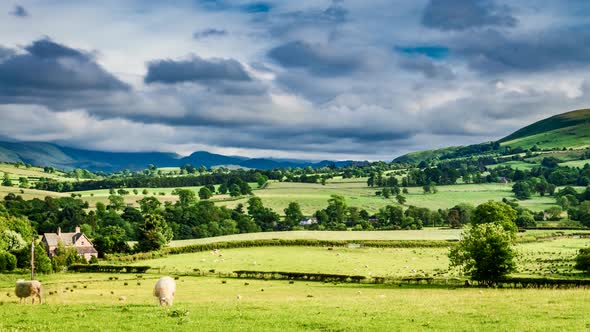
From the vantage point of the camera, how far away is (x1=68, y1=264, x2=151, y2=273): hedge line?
88250mm

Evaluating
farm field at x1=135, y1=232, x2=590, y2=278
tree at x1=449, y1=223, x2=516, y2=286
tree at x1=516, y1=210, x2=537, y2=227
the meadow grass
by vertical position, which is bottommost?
tree at x1=516, y1=210, x2=537, y2=227

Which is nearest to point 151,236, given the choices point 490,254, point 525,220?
point 490,254

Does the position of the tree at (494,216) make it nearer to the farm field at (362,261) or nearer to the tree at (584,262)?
the farm field at (362,261)

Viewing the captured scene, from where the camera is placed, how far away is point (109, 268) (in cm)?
9144

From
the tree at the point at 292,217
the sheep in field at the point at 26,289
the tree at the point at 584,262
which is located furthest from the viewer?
the tree at the point at 292,217

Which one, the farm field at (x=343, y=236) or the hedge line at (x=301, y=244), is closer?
the hedge line at (x=301, y=244)

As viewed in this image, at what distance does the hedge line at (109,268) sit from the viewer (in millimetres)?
88250

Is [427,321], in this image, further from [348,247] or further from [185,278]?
[348,247]

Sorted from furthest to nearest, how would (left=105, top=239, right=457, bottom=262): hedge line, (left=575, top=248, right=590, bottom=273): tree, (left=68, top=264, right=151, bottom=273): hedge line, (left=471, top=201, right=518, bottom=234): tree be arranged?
(left=105, top=239, right=457, bottom=262): hedge line, (left=471, top=201, right=518, bottom=234): tree, (left=68, top=264, right=151, bottom=273): hedge line, (left=575, top=248, right=590, bottom=273): tree

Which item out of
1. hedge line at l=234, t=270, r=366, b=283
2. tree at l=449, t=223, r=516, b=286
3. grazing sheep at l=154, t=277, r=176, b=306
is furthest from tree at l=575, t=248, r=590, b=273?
grazing sheep at l=154, t=277, r=176, b=306

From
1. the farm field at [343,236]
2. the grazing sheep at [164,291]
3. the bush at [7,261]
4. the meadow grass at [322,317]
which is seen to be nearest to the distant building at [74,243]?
the farm field at [343,236]

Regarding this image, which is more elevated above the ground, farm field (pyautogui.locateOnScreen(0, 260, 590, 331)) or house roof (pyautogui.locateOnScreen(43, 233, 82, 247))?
farm field (pyautogui.locateOnScreen(0, 260, 590, 331))

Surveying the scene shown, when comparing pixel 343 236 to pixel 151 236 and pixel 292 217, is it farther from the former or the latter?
pixel 292 217

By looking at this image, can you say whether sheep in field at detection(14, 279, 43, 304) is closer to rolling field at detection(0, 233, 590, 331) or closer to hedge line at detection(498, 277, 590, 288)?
rolling field at detection(0, 233, 590, 331)
